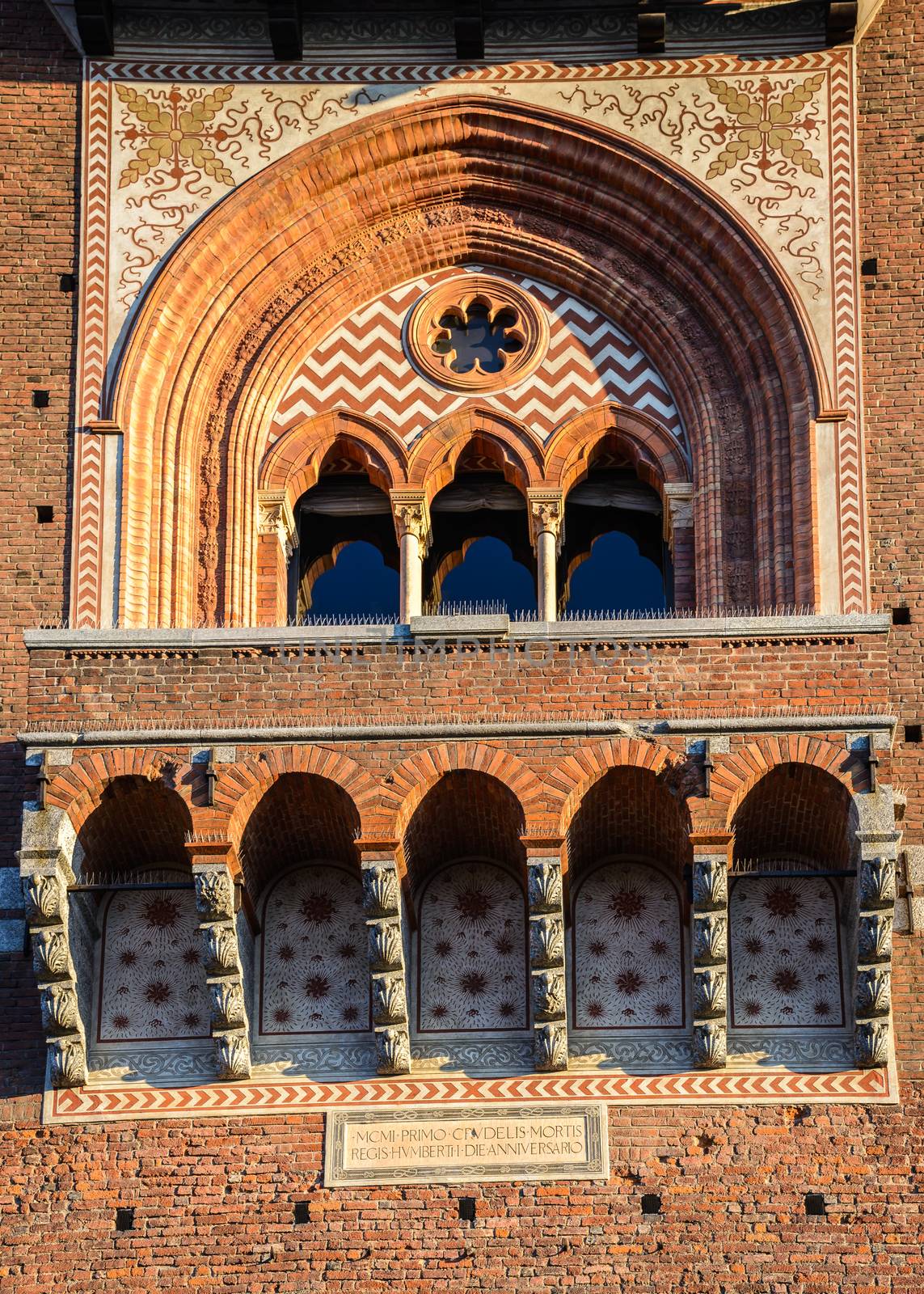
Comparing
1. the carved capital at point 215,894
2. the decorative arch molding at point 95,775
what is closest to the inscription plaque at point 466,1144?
the carved capital at point 215,894

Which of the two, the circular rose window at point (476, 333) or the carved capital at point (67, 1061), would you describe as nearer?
the carved capital at point (67, 1061)

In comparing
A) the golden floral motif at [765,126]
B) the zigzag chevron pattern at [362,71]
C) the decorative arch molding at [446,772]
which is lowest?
the decorative arch molding at [446,772]

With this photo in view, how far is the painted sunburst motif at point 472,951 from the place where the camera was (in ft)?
60.2

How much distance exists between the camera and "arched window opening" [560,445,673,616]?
2091cm

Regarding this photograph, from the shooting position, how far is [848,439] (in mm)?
20016

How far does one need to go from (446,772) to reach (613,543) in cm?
384

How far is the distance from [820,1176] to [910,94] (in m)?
8.55

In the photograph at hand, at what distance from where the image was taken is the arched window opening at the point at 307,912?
722 inches

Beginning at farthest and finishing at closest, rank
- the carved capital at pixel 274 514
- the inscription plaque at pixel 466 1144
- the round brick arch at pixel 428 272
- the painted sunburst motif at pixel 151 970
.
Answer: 1. the carved capital at pixel 274 514
2. the round brick arch at pixel 428 272
3. the painted sunburst motif at pixel 151 970
4. the inscription plaque at pixel 466 1144

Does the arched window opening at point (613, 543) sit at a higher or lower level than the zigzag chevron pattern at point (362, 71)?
lower

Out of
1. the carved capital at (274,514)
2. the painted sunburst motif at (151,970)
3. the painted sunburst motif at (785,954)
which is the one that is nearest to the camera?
the painted sunburst motif at (785,954)

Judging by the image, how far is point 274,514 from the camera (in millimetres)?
20625

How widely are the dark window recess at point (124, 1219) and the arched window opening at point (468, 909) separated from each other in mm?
2230

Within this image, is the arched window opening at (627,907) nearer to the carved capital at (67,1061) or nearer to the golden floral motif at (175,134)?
the carved capital at (67,1061)
